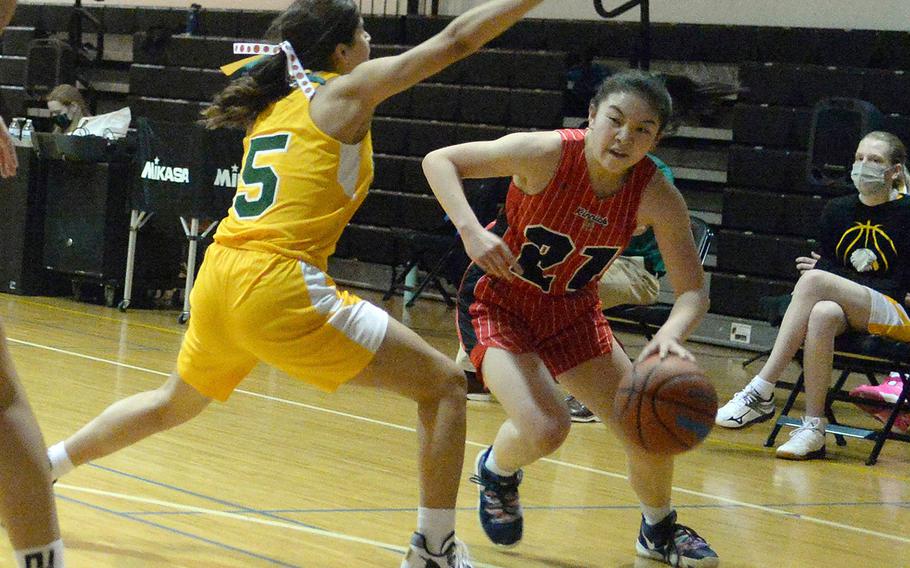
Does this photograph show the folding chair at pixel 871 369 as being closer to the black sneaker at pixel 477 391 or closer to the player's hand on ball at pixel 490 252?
the black sneaker at pixel 477 391

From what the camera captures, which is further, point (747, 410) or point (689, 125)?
point (689, 125)

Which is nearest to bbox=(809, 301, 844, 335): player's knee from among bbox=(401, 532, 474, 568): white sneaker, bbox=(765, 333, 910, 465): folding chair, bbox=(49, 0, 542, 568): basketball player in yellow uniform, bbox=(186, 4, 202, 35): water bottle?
bbox=(765, 333, 910, 465): folding chair

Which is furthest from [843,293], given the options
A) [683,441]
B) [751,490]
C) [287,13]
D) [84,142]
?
[84,142]

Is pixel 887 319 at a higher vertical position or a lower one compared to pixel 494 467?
higher

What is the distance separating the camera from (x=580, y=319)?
3.61 m

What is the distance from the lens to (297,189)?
9.95 feet

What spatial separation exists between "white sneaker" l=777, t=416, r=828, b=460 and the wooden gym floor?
0.07 metres

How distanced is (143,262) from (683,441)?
623 centimetres

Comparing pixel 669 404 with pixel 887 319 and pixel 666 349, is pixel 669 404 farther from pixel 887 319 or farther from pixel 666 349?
pixel 887 319

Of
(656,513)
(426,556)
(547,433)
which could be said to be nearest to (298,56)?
(547,433)

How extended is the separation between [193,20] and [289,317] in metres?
10.5

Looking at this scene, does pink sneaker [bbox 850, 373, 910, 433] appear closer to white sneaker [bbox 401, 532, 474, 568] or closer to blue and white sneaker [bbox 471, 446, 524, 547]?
blue and white sneaker [bbox 471, 446, 524, 547]

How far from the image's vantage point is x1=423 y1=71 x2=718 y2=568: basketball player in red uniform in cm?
338

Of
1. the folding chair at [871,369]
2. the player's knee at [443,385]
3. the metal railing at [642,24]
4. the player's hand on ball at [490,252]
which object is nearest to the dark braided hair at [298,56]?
the player's hand on ball at [490,252]
